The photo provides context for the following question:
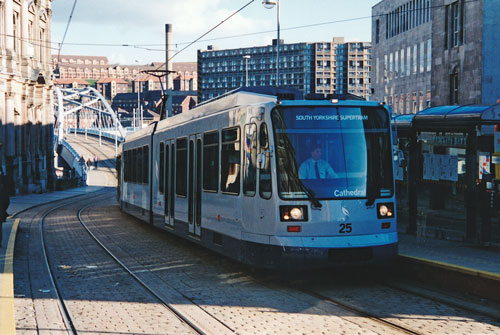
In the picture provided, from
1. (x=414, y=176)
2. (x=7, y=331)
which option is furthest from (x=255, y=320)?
(x=414, y=176)

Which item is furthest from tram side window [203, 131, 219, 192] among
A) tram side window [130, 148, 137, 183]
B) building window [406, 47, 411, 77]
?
building window [406, 47, 411, 77]

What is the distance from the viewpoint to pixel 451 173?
46.6 ft

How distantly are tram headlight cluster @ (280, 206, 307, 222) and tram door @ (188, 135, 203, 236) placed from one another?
353cm

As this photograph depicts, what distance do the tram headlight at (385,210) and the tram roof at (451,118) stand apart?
2250 mm

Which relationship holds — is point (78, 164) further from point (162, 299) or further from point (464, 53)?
point (162, 299)

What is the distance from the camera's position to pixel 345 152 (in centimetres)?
1027

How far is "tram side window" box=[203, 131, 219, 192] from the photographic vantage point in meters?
12.4

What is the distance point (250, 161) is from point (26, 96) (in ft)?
139

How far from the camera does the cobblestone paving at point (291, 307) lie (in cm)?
785

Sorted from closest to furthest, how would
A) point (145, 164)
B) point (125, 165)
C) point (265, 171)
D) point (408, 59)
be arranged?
1. point (265, 171)
2. point (145, 164)
3. point (125, 165)
4. point (408, 59)

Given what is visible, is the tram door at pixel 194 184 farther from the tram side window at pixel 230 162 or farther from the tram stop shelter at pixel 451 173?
the tram stop shelter at pixel 451 173

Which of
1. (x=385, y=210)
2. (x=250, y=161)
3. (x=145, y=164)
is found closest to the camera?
(x=385, y=210)

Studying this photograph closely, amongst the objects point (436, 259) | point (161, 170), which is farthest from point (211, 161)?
point (161, 170)

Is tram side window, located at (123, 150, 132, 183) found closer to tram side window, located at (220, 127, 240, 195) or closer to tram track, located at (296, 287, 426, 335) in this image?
tram side window, located at (220, 127, 240, 195)
